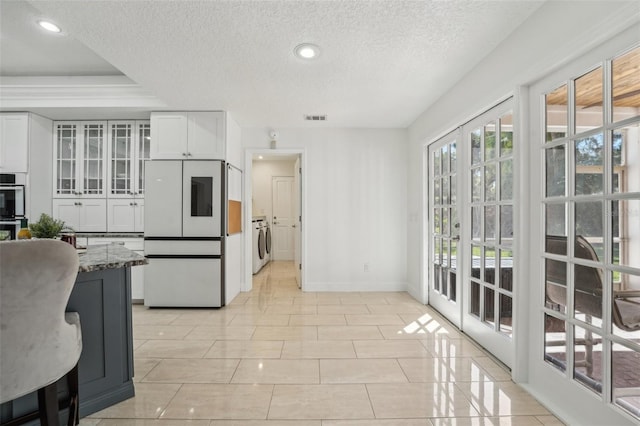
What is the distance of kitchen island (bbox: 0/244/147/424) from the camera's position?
1.69 metres

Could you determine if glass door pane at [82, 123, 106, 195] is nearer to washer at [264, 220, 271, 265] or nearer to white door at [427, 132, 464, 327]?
washer at [264, 220, 271, 265]

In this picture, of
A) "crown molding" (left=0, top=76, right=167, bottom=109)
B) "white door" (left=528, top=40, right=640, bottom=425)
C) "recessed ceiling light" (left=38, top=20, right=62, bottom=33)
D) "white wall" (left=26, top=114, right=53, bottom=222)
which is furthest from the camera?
"white wall" (left=26, top=114, right=53, bottom=222)

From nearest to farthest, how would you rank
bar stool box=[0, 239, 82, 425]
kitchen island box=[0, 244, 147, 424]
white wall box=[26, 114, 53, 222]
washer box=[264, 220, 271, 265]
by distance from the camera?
bar stool box=[0, 239, 82, 425], kitchen island box=[0, 244, 147, 424], white wall box=[26, 114, 53, 222], washer box=[264, 220, 271, 265]

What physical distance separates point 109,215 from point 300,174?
260 centimetres

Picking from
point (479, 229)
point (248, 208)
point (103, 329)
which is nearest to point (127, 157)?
point (248, 208)

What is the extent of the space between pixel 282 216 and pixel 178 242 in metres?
3.95

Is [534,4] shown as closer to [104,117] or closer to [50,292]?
[50,292]

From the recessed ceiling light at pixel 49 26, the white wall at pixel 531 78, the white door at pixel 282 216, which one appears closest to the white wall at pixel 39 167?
the recessed ceiling light at pixel 49 26

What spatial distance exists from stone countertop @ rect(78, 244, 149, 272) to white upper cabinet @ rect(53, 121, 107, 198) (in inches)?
91.2

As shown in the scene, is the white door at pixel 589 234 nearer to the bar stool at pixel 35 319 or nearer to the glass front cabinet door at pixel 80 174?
the bar stool at pixel 35 319

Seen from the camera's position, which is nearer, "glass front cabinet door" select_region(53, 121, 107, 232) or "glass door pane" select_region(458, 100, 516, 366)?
"glass door pane" select_region(458, 100, 516, 366)

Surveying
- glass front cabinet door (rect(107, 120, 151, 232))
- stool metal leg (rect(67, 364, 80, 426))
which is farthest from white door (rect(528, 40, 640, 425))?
glass front cabinet door (rect(107, 120, 151, 232))

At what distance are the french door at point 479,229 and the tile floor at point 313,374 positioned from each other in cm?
24

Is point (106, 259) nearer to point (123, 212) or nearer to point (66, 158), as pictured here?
point (123, 212)
